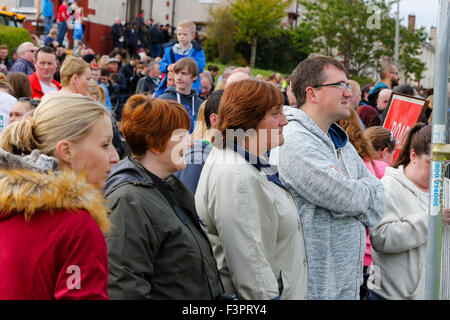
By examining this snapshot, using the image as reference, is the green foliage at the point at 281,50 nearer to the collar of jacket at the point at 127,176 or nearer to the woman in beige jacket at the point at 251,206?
the woman in beige jacket at the point at 251,206

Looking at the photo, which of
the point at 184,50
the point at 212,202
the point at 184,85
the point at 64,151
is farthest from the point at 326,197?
the point at 184,50

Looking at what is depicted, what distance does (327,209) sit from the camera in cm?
339

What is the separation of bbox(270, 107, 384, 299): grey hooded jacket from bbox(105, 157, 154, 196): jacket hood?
942 millimetres

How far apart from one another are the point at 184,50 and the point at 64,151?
6.83 meters

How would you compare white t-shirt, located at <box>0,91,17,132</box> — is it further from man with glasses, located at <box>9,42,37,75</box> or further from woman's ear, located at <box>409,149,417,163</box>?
man with glasses, located at <box>9,42,37,75</box>

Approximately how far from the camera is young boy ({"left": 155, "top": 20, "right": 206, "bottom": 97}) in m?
8.82

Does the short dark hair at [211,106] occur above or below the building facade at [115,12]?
below

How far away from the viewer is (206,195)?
126 inches

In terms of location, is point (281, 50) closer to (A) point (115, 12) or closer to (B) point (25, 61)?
(A) point (115, 12)

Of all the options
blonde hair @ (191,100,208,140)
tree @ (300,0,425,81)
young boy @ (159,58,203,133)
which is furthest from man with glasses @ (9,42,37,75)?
tree @ (300,0,425,81)

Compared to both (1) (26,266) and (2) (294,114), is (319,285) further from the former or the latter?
(1) (26,266)

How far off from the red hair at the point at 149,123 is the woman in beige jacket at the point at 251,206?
0.37 meters

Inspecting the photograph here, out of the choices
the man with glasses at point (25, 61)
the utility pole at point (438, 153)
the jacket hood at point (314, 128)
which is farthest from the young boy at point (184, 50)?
the utility pole at point (438, 153)

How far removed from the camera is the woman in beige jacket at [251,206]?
9.89ft
